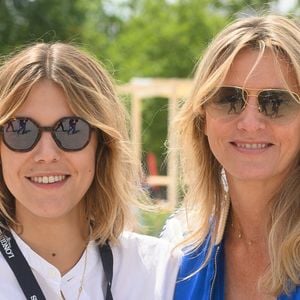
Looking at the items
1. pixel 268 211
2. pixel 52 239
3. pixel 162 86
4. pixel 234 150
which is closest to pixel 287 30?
pixel 234 150

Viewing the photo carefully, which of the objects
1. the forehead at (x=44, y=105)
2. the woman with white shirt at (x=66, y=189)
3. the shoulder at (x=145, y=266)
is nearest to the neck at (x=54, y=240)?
the woman with white shirt at (x=66, y=189)

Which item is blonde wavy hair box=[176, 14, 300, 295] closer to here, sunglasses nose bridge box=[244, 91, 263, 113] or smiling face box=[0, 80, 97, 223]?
sunglasses nose bridge box=[244, 91, 263, 113]

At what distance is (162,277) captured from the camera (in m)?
2.99

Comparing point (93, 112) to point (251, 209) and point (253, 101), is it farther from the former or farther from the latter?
point (251, 209)

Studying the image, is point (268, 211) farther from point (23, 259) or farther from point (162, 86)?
point (162, 86)

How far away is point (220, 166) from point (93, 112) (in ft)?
2.25

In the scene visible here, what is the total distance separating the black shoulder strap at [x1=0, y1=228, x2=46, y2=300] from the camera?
2623 mm

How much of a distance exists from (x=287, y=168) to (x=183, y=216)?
628 mm

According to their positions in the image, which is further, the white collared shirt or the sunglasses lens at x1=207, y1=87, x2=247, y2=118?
the sunglasses lens at x1=207, y1=87, x2=247, y2=118

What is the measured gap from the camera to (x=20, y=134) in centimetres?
271

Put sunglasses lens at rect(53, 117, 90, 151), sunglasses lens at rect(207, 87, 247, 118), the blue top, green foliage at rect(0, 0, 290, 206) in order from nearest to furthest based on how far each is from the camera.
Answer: sunglasses lens at rect(53, 117, 90, 151) → sunglasses lens at rect(207, 87, 247, 118) → the blue top → green foliage at rect(0, 0, 290, 206)

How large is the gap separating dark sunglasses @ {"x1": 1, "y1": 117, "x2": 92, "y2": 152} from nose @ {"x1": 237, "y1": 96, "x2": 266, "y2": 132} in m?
0.65

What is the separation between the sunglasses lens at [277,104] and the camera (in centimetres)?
280

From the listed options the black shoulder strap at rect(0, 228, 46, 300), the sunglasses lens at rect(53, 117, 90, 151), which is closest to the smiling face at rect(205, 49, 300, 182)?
the sunglasses lens at rect(53, 117, 90, 151)
